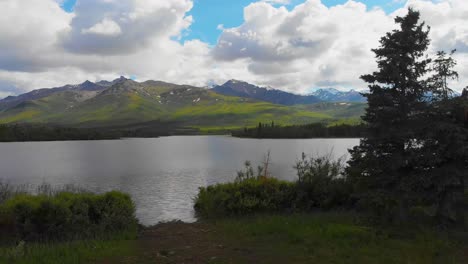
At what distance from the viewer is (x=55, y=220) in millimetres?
15242

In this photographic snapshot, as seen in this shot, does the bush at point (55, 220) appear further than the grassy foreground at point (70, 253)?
Yes

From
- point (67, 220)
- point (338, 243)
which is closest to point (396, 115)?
point (338, 243)

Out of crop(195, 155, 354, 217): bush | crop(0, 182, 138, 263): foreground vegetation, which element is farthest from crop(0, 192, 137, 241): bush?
crop(195, 155, 354, 217): bush

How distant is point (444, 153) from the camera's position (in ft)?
43.1

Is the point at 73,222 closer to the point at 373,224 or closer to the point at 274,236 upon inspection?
the point at 274,236

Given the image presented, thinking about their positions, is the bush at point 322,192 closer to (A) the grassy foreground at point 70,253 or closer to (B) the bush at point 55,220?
(B) the bush at point 55,220

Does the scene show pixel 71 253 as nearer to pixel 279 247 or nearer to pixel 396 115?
pixel 279 247

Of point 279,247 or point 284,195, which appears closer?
point 279,247

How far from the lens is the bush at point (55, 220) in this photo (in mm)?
14883

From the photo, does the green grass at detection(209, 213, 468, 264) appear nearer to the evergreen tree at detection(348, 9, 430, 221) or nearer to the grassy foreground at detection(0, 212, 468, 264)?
the grassy foreground at detection(0, 212, 468, 264)

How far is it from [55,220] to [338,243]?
36.7 feet

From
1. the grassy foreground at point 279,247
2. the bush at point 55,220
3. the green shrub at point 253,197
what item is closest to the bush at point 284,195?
the green shrub at point 253,197

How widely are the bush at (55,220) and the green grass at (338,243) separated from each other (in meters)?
4.66

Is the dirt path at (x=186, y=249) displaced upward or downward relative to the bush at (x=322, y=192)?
downward
